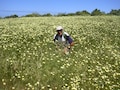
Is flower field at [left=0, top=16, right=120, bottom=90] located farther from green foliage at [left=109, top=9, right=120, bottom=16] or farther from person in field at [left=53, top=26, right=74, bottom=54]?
green foliage at [left=109, top=9, right=120, bottom=16]

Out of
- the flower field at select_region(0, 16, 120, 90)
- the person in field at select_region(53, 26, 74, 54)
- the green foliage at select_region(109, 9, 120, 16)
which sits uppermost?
the person in field at select_region(53, 26, 74, 54)

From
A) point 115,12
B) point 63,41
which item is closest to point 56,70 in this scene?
point 63,41

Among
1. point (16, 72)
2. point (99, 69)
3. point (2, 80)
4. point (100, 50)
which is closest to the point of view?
point (2, 80)

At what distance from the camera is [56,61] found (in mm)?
10469

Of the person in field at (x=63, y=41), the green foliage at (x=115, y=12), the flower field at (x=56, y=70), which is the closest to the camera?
the flower field at (x=56, y=70)

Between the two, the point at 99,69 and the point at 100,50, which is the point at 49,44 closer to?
the point at 100,50

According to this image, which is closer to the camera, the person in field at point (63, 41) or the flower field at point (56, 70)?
the flower field at point (56, 70)

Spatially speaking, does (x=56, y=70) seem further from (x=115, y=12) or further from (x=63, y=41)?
(x=115, y=12)

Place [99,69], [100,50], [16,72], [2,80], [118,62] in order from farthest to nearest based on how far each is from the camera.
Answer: [100,50], [118,62], [99,69], [16,72], [2,80]

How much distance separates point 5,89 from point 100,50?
599cm

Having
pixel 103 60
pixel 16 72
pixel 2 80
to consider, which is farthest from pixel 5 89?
pixel 103 60

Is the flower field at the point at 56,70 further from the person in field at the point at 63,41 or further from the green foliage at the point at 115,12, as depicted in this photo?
the green foliage at the point at 115,12

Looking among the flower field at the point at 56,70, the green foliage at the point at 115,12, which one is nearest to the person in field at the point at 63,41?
the flower field at the point at 56,70

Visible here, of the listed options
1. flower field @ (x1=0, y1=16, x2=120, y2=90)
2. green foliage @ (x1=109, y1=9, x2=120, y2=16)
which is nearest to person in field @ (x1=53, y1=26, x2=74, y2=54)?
flower field @ (x1=0, y1=16, x2=120, y2=90)
